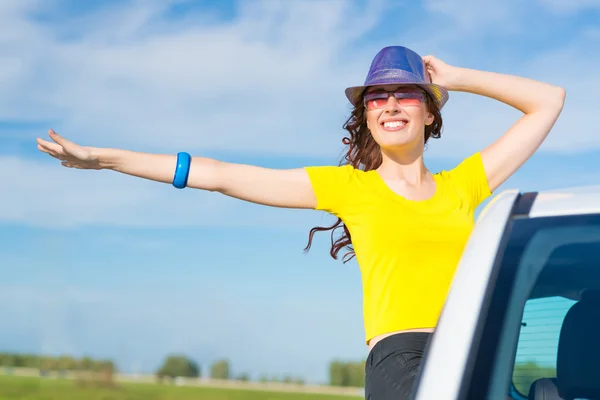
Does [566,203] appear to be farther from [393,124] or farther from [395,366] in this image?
[393,124]

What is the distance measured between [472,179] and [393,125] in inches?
15.0

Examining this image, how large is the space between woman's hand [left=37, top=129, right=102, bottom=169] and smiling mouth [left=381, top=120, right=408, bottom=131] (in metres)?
1.07

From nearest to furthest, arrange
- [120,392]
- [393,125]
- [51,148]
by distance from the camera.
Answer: [51,148] → [393,125] → [120,392]

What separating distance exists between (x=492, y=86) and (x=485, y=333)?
2.02 meters

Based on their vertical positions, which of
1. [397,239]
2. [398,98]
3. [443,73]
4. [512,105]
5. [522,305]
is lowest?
[522,305]

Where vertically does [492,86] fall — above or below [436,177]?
above

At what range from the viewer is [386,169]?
3428 mm

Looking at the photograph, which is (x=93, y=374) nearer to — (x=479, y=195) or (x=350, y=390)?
(x=350, y=390)

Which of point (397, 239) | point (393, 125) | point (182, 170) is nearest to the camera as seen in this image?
point (397, 239)

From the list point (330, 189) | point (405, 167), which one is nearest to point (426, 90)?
point (405, 167)

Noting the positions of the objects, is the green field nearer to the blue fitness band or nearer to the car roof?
the blue fitness band

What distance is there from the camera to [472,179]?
3.44 metres

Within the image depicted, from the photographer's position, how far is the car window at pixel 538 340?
2031mm

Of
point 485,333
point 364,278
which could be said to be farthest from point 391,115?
point 485,333
